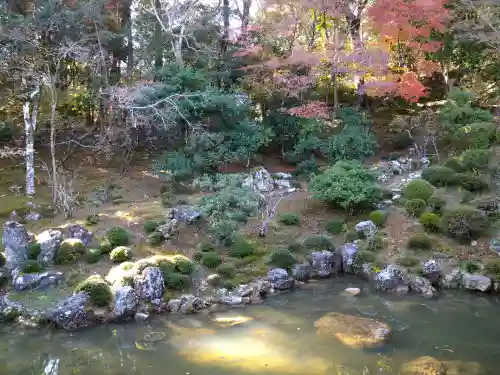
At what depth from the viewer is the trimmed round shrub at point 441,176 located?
45.4 feet

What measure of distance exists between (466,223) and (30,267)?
1088 centimetres

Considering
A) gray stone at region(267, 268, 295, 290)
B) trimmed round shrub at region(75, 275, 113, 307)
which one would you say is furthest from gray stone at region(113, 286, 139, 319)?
gray stone at region(267, 268, 295, 290)

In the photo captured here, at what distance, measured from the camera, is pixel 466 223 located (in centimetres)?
1172

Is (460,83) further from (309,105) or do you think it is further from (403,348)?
(403,348)

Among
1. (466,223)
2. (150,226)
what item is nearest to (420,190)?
(466,223)

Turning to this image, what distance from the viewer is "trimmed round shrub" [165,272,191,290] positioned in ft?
33.7

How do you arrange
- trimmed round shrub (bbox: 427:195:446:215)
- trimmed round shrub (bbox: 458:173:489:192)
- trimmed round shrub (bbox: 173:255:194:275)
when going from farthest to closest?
trimmed round shrub (bbox: 458:173:489:192) → trimmed round shrub (bbox: 427:195:446:215) → trimmed round shrub (bbox: 173:255:194:275)

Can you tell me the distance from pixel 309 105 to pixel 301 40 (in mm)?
4564

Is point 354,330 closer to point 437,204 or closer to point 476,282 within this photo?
point 476,282

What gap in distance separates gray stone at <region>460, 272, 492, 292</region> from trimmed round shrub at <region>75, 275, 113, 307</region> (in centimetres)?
811

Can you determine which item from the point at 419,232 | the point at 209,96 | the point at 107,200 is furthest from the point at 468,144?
the point at 107,200

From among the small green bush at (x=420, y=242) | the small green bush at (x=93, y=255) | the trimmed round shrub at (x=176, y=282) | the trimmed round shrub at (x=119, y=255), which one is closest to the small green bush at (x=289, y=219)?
the small green bush at (x=420, y=242)

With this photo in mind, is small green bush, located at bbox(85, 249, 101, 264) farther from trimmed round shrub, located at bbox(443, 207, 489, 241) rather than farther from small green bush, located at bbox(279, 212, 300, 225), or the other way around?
trimmed round shrub, located at bbox(443, 207, 489, 241)

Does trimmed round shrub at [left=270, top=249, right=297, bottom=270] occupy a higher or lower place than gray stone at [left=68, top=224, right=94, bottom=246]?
lower
